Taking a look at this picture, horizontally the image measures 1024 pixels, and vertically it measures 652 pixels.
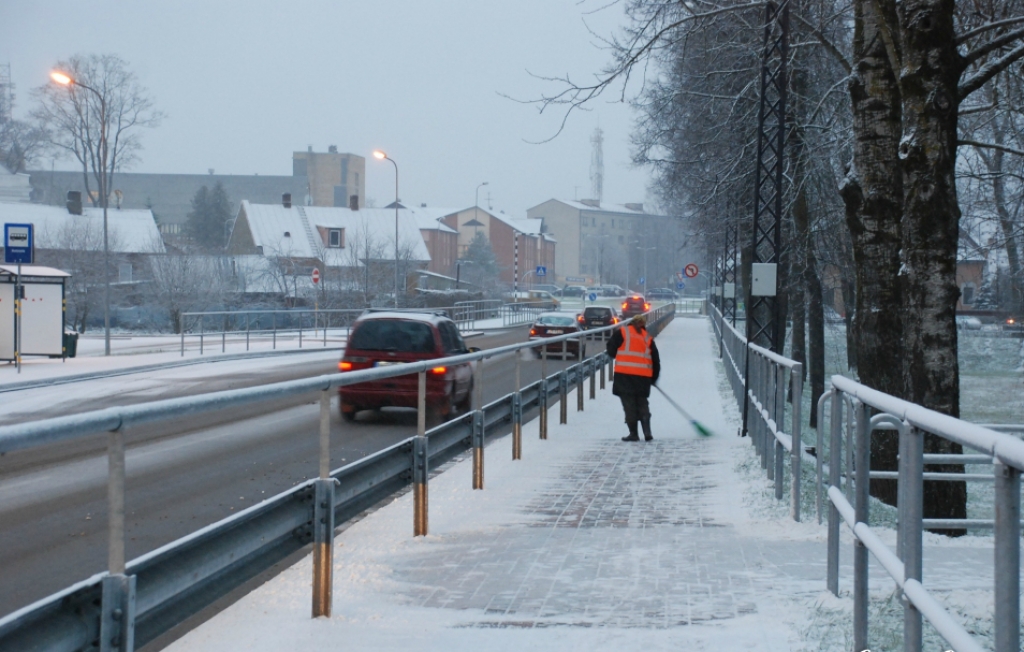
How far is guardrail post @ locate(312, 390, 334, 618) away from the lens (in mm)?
5809

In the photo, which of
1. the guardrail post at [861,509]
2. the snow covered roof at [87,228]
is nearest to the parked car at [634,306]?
the snow covered roof at [87,228]

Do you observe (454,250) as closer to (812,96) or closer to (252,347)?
(252,347)

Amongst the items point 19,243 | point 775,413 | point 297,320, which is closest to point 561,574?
point 775,413

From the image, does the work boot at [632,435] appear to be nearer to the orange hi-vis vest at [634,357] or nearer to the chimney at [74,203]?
the orange hi-vis vest at [634,357]

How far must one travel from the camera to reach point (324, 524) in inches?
235

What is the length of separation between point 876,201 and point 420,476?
6.33 metres

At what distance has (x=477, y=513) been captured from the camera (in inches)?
365

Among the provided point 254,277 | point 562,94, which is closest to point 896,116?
point 562,94

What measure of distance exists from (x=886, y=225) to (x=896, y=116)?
1.14 metres

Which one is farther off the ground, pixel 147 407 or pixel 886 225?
pixel 886 225

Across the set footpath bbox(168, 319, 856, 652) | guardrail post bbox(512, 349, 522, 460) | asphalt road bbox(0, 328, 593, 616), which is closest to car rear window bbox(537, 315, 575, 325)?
guardrail post bbox(512, 349, 522, 460)

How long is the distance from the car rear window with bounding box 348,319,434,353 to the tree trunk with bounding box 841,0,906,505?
250 inches

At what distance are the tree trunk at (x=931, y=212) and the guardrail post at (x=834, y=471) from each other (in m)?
3.57

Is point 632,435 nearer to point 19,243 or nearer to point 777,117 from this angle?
point 777,117
